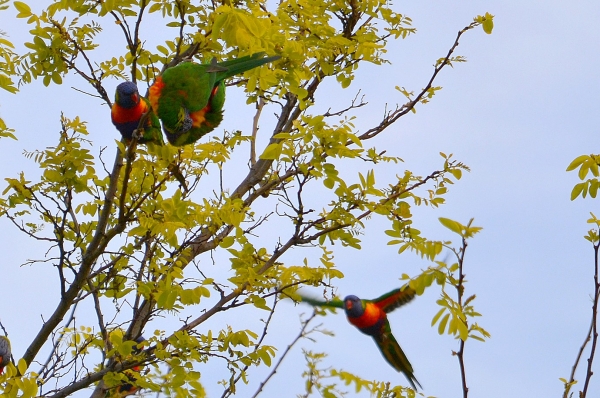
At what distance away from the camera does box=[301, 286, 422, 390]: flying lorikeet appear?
5.04m

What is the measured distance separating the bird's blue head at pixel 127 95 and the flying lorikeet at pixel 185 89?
0.12m

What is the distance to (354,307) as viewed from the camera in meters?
5.04

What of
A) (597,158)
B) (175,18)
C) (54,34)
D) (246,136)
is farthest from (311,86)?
(597,158)

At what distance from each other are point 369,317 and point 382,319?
16 centimetres

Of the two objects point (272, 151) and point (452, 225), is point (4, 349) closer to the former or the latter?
point (272, 151)

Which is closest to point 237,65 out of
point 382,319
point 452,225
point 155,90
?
point 155,90

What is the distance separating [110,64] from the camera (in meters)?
5.01

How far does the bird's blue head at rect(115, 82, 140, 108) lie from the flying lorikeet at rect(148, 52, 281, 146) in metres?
0.12

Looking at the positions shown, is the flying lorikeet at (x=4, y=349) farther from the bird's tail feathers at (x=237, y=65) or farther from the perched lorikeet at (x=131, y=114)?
the bird's tail feathers at (x=237, y=65)

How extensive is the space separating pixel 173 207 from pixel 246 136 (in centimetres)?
177

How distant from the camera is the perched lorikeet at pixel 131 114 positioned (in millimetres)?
4453

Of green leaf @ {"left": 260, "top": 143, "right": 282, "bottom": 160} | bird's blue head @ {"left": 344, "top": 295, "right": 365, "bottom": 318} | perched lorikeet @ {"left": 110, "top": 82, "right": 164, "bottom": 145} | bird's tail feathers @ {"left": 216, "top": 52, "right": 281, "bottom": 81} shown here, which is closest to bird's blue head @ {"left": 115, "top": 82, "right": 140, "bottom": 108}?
perched lorikeet @ {"left": 110, "top": 82, "right": 164, "bottom": 145}

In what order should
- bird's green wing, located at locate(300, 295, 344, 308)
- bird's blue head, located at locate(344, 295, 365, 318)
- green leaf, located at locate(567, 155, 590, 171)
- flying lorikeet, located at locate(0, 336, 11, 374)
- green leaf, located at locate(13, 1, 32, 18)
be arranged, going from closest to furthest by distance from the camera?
green leaf, located at locate(567, 155, 590, 171), green leaf, located at locate(13, 1, 32, 18), bird's green wing, located at locate(300, 295, 344, 308), bird's blue head, located at locate(344, 295, 365, 318), flying lorikeet, located at locate(0, 336, 11, 374)

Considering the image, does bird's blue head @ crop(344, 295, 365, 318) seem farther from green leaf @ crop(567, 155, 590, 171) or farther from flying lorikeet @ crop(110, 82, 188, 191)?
green leaf @ crop(567, 155, 590, 171)
